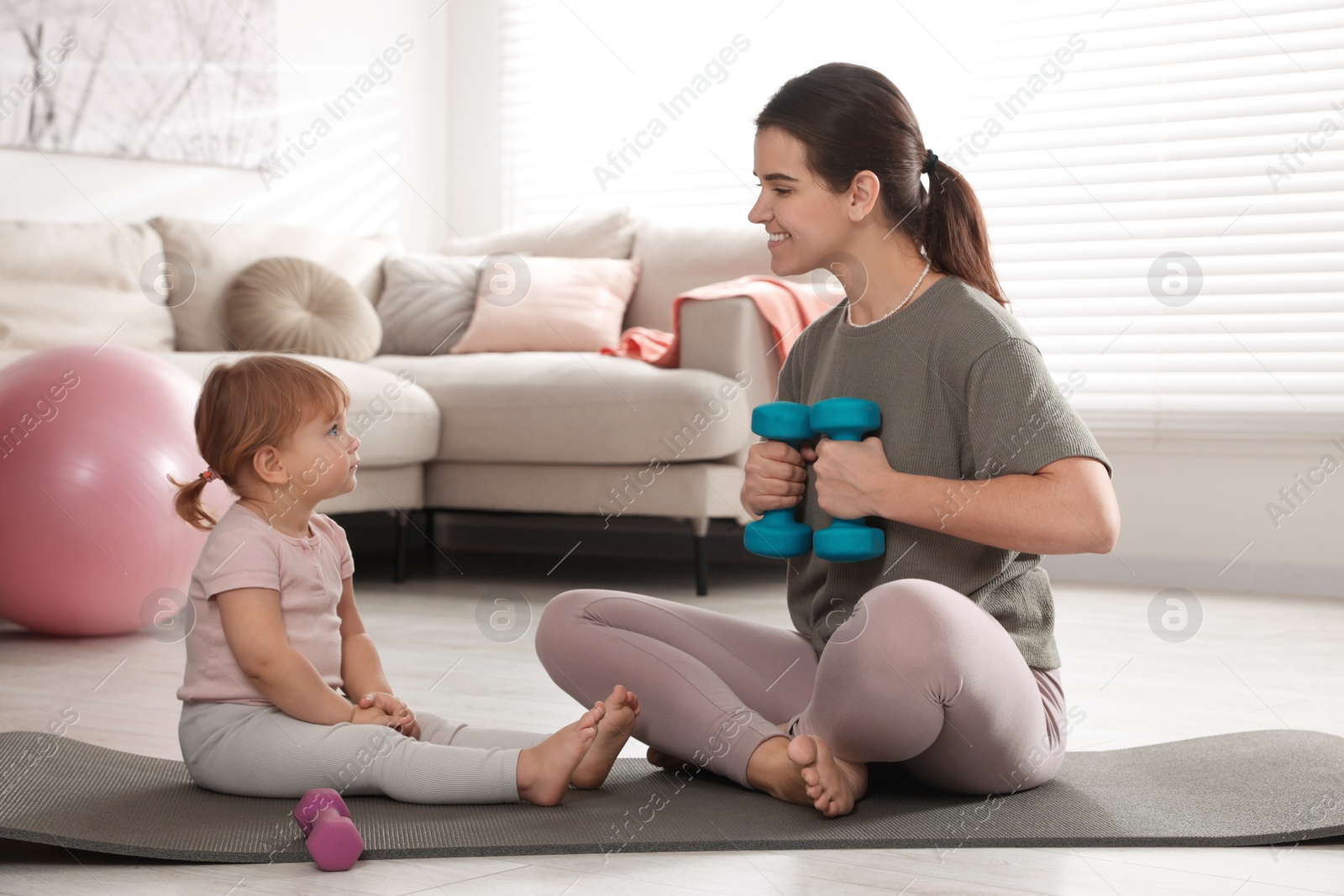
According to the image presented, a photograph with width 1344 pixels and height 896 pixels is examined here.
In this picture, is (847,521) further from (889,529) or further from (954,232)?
(954,232)

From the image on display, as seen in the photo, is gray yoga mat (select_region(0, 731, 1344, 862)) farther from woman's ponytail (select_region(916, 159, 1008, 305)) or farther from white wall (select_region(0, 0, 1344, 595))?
white wall (select_region(0, 0, 1344, 595))

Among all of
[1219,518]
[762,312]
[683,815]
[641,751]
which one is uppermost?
[762,312]

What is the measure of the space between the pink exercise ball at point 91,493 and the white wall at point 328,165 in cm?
118

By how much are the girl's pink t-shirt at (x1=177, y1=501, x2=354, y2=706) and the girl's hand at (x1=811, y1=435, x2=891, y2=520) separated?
0.55 meters

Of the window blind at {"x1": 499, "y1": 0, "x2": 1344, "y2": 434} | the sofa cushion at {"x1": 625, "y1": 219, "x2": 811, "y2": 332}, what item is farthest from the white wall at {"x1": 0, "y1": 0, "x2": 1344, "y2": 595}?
the sofa cushion at {"x1": 625, "y1": 219, "x2": 811, "y2": 332}

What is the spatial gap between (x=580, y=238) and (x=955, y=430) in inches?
98.2

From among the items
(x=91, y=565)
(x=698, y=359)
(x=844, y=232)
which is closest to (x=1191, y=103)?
(x=698, y=359)

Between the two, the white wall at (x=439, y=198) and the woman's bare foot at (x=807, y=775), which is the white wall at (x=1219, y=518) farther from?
the woman's bare foot at (x=807, y=775)

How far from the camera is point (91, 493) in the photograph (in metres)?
2.19

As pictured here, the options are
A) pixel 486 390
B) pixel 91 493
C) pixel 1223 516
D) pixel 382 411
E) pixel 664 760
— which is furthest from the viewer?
pixel 1223 516

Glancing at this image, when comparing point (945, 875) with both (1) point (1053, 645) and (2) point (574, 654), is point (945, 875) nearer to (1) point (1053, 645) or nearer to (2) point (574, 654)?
(1) point (1053, 645)

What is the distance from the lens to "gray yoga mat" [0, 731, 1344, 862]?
119 centimetres

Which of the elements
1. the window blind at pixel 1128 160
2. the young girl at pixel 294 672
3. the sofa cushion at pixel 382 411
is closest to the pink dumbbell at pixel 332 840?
the young girl at pixel 294 672

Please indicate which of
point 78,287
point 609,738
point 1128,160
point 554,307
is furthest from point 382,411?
point 1128,160
